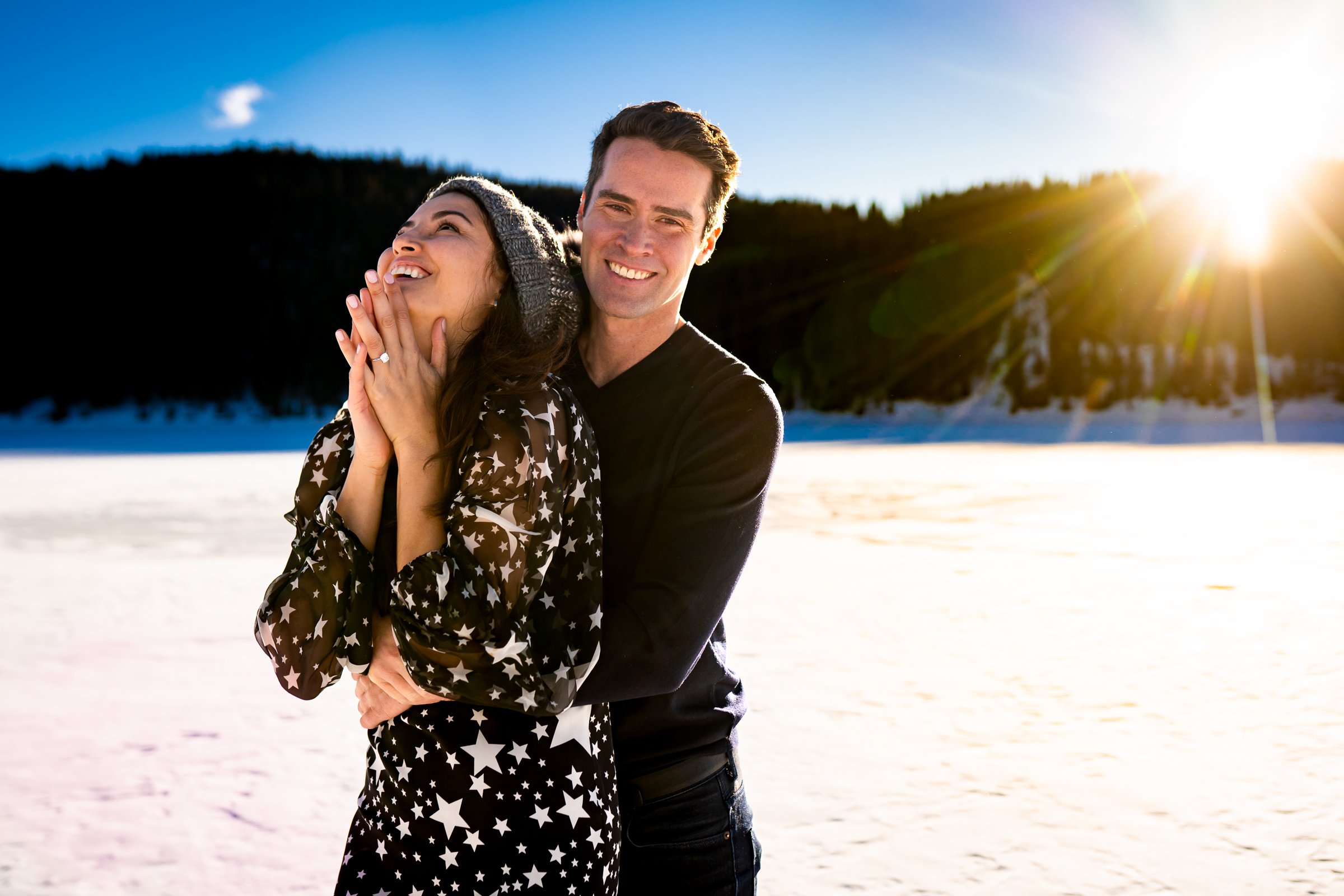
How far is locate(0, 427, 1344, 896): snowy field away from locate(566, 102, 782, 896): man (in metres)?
1.13

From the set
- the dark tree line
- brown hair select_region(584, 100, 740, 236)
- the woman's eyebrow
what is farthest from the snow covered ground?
the woman's eyebrow

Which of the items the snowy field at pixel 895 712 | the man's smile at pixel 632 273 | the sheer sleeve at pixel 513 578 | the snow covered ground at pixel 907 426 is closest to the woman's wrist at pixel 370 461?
the sheer sleeve at pixel 513 578

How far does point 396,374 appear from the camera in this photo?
1413 mm

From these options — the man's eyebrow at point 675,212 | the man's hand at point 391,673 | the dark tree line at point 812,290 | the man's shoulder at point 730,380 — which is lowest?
the man's hand at point 391,673

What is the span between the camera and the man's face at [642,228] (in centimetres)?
179

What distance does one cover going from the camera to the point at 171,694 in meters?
4.02

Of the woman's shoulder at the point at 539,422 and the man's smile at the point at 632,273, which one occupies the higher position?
the man's smile at the point at 632,273

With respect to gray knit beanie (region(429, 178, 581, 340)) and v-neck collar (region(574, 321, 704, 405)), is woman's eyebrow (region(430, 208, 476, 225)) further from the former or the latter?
v-neck collar (region(574, 321, 704, 405))

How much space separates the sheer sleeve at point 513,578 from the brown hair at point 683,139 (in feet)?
1.98

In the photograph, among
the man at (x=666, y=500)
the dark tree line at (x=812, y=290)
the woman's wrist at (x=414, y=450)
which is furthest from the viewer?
the dark tree line at (x=812, y=290)

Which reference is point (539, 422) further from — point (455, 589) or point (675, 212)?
point (675, 212)

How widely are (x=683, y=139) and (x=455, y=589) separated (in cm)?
96

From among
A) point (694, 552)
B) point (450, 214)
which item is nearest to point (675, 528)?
point (694, 552)

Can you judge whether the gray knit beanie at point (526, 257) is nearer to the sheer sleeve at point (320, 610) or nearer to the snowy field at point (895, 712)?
the sheer sleeve at point (320, 610)
